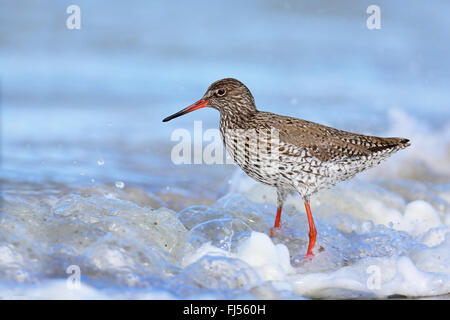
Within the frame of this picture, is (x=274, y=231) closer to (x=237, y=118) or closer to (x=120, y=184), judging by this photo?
(x=237, y=118)

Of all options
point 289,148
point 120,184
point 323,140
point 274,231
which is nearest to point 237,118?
point 289,148

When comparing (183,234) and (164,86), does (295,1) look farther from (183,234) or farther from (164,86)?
(183,234)

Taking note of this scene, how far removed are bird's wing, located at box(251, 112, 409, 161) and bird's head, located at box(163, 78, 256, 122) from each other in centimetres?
21

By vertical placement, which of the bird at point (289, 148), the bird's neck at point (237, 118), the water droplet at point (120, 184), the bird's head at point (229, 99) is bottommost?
the water droplet at point (120, 184)

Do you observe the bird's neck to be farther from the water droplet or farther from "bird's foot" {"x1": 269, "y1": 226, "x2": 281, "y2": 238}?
the water droplet

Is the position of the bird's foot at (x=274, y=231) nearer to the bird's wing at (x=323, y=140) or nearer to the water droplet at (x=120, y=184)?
the bird's wing at (x=323, y=140)

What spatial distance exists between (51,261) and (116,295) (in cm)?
75

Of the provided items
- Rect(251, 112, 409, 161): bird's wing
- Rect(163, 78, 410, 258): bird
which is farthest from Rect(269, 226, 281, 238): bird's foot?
Rect(251, 112, 409, 161): bird's wing

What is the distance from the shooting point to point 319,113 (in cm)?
1296

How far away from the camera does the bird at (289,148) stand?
633 centimetres

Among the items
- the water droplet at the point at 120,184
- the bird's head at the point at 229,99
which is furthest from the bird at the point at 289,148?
the water droplet at the point at 120,184

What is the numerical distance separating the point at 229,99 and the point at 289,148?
1.04 m

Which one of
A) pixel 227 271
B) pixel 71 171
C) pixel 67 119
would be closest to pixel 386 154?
pixel 227 271

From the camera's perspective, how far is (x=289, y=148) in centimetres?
634
